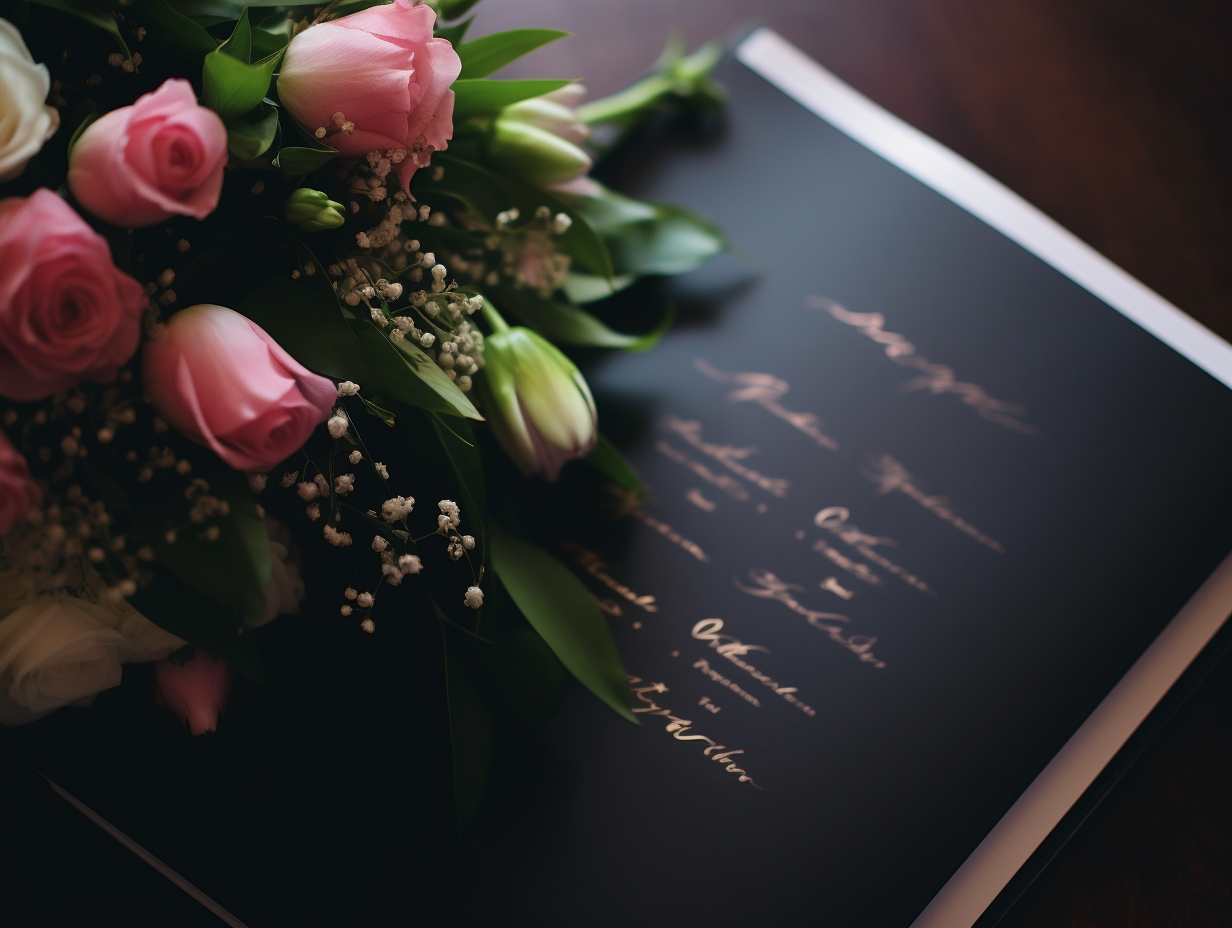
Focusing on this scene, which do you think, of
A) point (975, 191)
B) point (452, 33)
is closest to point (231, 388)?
point (452, 33)

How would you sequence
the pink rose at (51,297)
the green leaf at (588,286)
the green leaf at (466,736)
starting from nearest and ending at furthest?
the pink rose at (51,297), the green leaf at (466,736), the green leaf at (588,286)

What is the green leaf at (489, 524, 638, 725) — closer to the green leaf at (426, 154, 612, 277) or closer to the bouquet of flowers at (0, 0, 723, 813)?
the bouquet of flowers at (0, 0, 723, 813)

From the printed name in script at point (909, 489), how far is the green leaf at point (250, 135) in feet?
1.11

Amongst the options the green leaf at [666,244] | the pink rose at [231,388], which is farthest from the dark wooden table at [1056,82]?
the pink rose at [231,388]

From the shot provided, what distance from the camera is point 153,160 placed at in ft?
0.85

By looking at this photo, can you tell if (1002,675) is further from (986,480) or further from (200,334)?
(200,334)

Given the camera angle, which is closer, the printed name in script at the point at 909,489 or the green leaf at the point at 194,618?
the green leaf at the point at 194,618

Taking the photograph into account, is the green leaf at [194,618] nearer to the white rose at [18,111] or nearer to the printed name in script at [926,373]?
the white rose at [18,111]

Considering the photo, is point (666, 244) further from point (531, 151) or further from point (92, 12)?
point (92, 12)

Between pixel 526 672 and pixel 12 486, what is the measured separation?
20 centimetres

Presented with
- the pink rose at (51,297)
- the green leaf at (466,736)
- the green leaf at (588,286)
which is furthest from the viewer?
the green leaf at (588,286)

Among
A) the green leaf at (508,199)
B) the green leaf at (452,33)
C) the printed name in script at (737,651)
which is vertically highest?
the green leaf at (452,33)

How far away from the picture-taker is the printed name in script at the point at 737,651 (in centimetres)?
41

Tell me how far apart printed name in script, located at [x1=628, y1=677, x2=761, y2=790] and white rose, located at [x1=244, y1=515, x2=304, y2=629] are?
0.17 m
